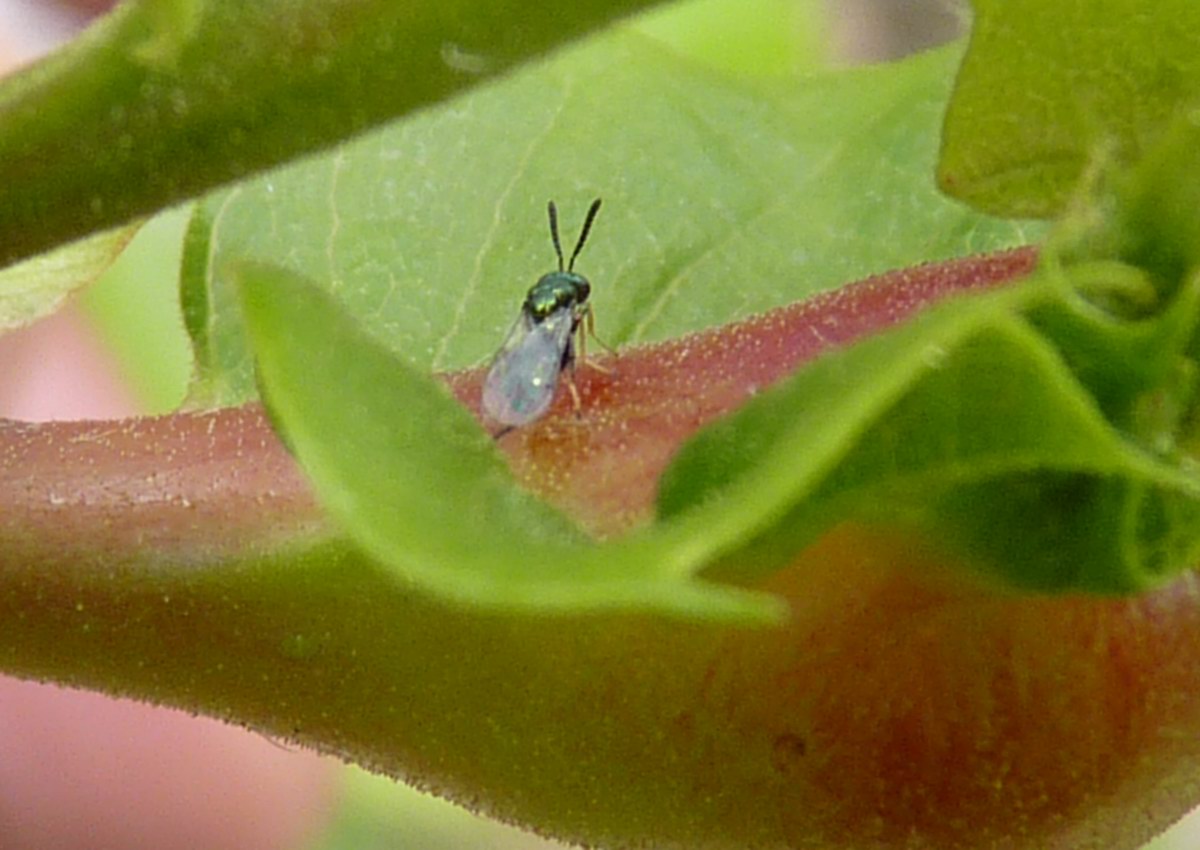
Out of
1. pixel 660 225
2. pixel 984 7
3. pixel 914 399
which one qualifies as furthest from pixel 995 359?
pixel 660 225

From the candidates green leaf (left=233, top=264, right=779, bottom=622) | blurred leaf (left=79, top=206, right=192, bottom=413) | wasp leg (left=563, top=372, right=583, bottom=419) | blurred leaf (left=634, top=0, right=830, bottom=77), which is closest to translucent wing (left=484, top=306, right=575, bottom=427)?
wasp leg (left=563, top=372, right=583, bottom=419)

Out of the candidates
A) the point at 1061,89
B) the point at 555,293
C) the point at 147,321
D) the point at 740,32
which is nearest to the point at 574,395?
the point at 1061,89

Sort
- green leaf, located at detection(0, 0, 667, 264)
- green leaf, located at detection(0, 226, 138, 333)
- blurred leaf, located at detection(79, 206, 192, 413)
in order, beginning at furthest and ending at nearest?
blurred leaf, located at detection(79, 206, 192, 413) → green leaf, located at detection(0, 226, 138, 333) → green leaf, located at detection(0, 0, 667, 264)

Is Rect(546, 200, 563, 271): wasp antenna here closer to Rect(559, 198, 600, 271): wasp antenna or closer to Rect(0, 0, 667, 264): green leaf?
Rect(559, 198, 600, 271): wasp antenna

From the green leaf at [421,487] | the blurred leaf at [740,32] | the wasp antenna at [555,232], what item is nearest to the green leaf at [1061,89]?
the green leaf at [421,487]

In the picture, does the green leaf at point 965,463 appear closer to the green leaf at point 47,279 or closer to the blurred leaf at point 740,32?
the green leaf at point 47,279

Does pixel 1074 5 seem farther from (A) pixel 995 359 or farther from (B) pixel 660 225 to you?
(B) pixel 660 225

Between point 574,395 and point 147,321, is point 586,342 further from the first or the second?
point 147,321
